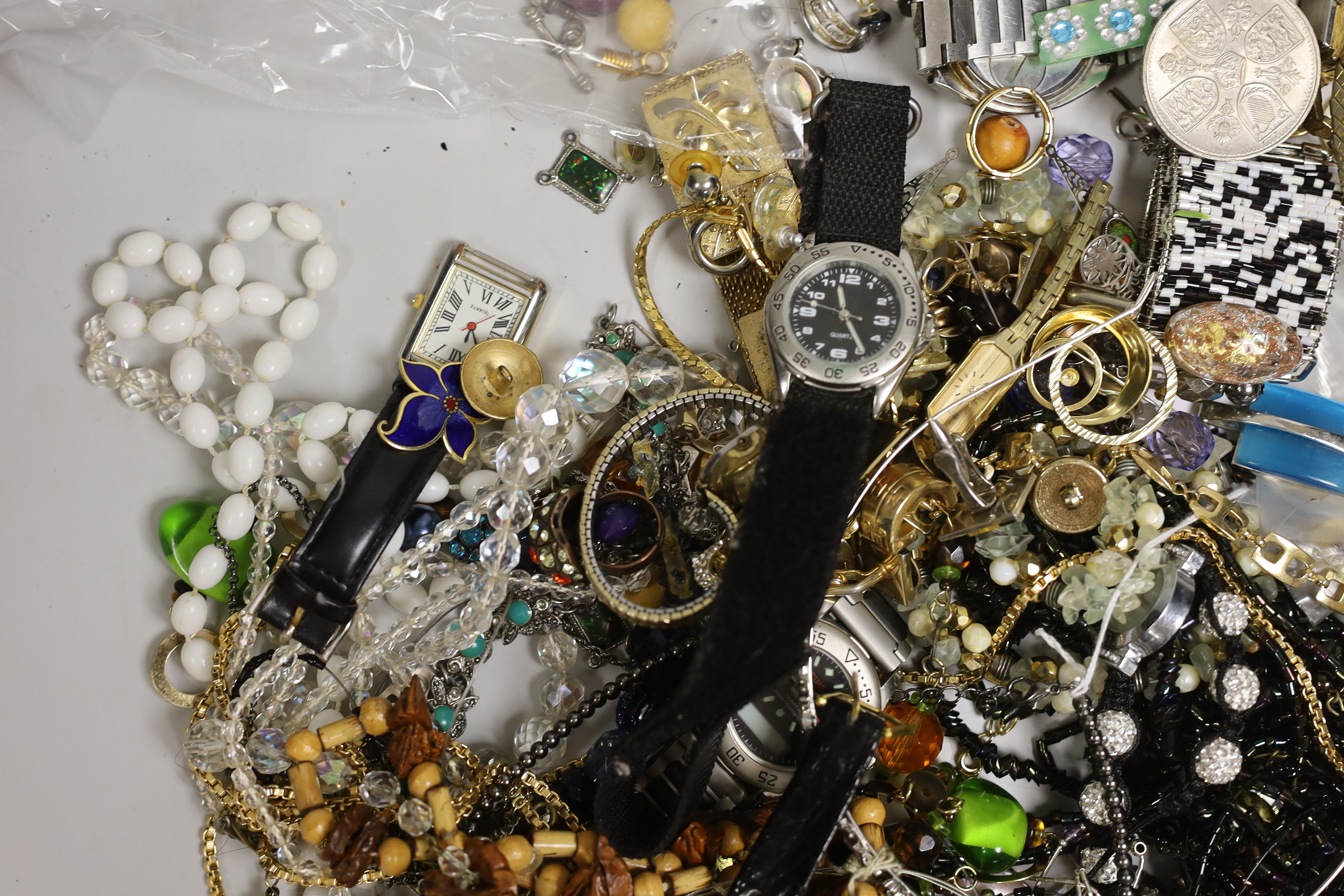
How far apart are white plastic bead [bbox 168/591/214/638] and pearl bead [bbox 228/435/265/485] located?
13cm

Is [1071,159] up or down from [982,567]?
up

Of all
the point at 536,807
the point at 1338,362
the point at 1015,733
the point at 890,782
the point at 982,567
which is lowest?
the point at 536,807

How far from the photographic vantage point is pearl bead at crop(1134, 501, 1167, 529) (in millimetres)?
1507

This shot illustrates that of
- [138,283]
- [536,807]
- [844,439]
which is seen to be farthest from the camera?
[138,283]

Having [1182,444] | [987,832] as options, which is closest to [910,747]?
[987,832]

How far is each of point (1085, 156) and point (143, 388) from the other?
5.62 ft

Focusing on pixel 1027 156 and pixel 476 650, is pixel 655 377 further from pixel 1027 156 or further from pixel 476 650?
pixel 1027 156

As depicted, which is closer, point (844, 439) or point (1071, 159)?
point (844, 439)

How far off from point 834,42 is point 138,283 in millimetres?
1324

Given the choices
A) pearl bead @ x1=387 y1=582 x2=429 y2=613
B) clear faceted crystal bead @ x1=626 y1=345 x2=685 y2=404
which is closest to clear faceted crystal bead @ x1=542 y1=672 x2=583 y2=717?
pearl bead @ x1=387 y1=582 x2=429 y2=613

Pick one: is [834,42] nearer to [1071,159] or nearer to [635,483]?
[1071,159]

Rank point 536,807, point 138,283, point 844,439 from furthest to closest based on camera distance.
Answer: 1. point 138,283
2. point 536,807
3. point 844,439

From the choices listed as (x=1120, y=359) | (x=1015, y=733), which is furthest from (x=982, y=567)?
(x=1120, y=359)

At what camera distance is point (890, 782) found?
4.99ft
